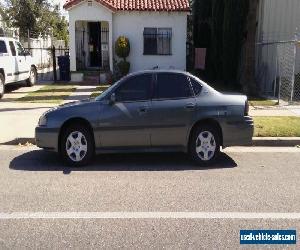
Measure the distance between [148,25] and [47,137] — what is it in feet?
47.7

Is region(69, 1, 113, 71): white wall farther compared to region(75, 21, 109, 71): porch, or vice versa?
region(75, 21, 109, 71): porch

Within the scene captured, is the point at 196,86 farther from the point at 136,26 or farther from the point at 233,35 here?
the point at 136,26

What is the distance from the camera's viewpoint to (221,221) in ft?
16.3

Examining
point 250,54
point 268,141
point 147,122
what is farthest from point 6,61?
point 268,141

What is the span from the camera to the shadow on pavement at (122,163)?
7.28 metres

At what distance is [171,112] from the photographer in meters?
7.36

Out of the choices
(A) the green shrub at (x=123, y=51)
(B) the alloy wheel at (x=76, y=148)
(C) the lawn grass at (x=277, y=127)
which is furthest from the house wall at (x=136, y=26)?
(B) the alloy wheel at (x=76, y=148)

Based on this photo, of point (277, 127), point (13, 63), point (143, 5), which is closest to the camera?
point (277, 127)

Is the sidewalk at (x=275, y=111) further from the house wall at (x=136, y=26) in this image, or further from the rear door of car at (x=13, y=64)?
the rear door of car at (x=13, y=64)

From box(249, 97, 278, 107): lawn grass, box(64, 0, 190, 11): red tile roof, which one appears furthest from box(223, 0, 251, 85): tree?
box(249, 97, 278, 107): lawn grass

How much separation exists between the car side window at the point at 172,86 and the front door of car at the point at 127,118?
0.21 metres

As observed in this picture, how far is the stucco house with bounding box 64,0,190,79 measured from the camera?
67.3 ft

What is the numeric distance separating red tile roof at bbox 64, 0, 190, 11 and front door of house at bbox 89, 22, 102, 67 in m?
1.98

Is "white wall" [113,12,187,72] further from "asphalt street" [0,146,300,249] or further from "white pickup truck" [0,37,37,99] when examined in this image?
"asphalt street" [0,146,300,249]
